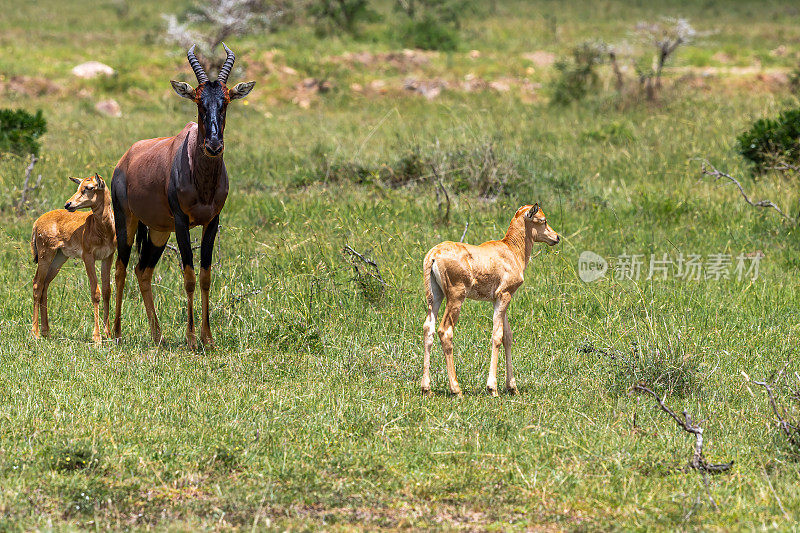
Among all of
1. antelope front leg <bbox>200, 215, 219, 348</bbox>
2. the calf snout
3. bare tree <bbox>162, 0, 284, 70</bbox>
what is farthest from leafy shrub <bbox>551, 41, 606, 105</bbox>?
the calf snout

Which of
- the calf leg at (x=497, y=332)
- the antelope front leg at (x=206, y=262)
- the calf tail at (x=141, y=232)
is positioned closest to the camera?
the calf leg at (x=497, y=332)

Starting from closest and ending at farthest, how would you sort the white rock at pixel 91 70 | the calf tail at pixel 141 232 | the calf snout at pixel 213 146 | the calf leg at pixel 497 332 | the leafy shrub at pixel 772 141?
the calf leg at pixel 497 332 < the calf snout at pixel 213 146 < the calf tail at pixel 141 232 < the leafy shrub at pixel 772 141 < the white rock at pixel 91 70

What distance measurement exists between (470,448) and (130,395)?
2.67m

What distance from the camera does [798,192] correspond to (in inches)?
521

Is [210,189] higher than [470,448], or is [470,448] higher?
[210,189]

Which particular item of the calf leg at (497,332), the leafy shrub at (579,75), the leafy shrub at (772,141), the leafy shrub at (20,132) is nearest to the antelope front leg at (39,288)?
the calf leg at (497,332)

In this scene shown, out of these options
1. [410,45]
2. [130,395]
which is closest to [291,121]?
[410,45]

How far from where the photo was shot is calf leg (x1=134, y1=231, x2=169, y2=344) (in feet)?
28.1

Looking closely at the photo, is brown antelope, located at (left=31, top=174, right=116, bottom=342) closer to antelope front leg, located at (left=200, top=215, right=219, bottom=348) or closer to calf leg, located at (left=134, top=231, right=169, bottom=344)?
calf leg, located at (left=134, top=231, right=169, bottom=344)

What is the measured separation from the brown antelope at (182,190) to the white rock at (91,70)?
17.0 meters

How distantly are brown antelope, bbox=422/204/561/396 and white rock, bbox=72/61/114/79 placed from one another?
65.4 feet

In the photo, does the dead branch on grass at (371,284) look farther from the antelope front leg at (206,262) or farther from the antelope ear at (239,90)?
the antelope ear at (239,90)

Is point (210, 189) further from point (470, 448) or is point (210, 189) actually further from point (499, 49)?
point (499, 49)

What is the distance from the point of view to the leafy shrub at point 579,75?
22.0 meters
